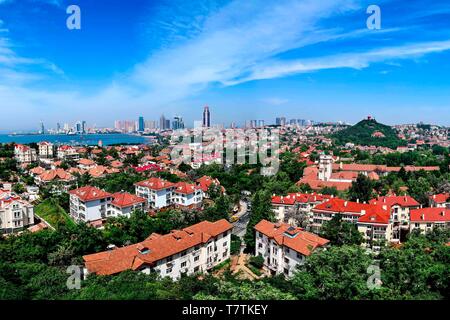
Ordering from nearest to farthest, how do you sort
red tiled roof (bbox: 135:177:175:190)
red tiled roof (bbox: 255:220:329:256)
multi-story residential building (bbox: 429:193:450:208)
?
1. red tiled roof (bbox: 255:220:329:256)
2. multi-story residential building (bbox: 429:193:450:208)
3. red tiled roof (bbox: 135:177:175:190)

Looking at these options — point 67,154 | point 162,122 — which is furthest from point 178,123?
point 67,154

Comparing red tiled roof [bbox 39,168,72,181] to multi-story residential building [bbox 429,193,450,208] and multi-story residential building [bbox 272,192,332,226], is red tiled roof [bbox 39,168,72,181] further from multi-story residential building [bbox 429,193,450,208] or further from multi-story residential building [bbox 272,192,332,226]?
multi-story residential building [bbox 429,193,450,208]

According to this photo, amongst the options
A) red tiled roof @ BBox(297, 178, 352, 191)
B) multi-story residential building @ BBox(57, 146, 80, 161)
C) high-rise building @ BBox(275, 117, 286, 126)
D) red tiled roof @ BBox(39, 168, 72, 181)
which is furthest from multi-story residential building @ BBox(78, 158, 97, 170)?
high-rise building @ BBox(275, 117, 286, 126)

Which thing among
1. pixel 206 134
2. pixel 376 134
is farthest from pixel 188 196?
pixel 376 134

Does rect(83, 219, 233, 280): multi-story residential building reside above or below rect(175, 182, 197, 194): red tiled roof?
below

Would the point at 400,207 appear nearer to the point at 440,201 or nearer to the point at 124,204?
the point at 440,201
